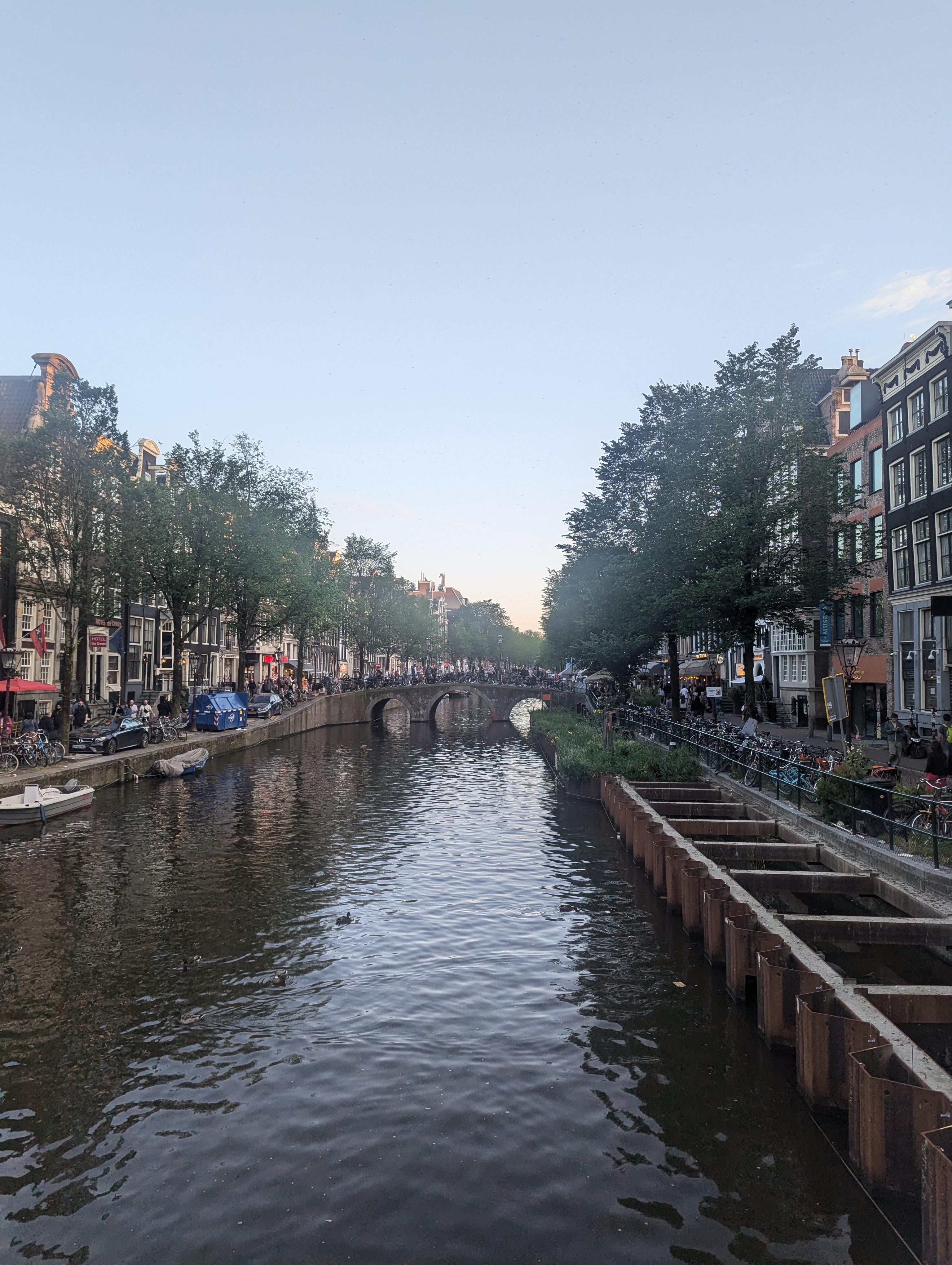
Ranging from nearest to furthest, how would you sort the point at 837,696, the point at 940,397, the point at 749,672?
the point at 837,696, the point at 940,397, the point at 749,672

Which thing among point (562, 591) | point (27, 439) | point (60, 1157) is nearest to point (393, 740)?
point (562, 591)

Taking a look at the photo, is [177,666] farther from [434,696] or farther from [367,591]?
[367,591]

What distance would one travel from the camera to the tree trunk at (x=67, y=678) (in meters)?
33.7

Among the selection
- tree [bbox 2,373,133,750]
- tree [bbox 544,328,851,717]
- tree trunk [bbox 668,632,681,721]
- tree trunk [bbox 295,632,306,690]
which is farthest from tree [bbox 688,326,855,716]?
tree trunk [bbox 295,632,306,690]

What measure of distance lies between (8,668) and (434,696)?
49.8m

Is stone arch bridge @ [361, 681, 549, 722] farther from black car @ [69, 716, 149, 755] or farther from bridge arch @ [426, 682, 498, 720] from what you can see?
black car @ [69, 716, 149, 755]

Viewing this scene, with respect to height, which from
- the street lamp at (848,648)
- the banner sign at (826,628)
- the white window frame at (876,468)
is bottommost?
the street lamp at (848,648)

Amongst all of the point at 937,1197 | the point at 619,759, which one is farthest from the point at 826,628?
the point at 937,1197

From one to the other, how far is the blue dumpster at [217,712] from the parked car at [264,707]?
8467mm

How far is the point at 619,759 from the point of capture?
34281 millimetres

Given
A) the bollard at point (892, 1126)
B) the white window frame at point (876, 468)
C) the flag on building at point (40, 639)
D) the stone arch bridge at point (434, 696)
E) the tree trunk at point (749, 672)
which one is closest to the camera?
the bollard at point (892, 1126)

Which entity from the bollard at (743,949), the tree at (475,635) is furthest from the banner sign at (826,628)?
the tree at (475,635)

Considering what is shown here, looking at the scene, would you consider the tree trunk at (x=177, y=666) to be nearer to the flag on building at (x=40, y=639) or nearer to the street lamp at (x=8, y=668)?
the flag on building at (x=40, y=639)

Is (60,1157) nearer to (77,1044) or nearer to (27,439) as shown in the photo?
(77,1044)
